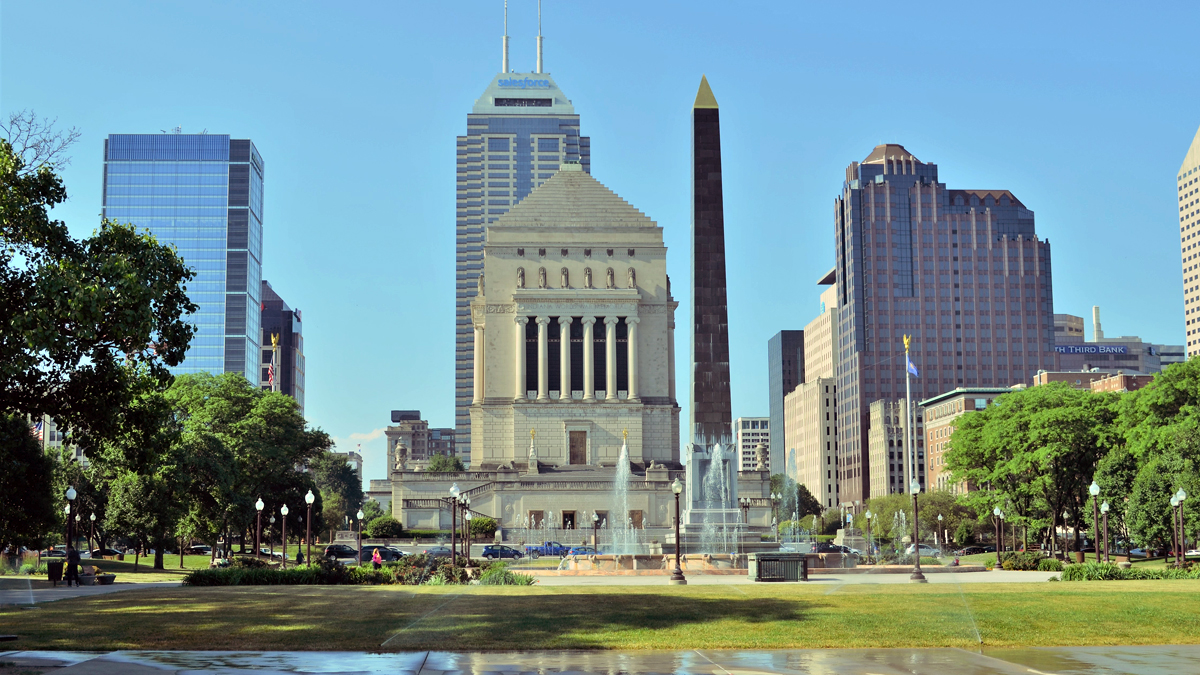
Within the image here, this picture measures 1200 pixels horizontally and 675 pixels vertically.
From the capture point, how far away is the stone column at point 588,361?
122438 millimetres

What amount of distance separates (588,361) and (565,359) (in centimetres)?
237

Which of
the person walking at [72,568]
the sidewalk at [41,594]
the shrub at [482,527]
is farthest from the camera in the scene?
the shrub at [482,527]

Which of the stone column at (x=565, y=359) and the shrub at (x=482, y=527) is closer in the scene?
the shrub at (x=482, y=527)

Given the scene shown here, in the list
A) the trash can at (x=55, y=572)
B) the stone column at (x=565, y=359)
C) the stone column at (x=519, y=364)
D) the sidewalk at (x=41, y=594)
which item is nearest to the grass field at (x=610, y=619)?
the sidewalk at (x=41, y=594)

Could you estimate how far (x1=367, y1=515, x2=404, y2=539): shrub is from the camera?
322ft

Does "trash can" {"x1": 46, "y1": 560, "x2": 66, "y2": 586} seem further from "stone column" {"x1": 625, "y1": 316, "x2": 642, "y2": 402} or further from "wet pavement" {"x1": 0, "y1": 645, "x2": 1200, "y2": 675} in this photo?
"stone column" {"x1": 625, "y1": 316, "x2": 642, "y2": 402}

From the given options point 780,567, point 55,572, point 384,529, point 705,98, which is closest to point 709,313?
point 705,98

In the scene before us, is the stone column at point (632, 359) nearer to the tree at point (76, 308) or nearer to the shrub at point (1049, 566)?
the shrub at point (1049, 566)

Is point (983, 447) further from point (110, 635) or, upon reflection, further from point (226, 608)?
point (110, 635)

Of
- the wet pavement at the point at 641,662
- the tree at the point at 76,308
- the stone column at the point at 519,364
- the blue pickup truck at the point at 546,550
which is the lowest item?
the blue pickup truck at the point at 546,550

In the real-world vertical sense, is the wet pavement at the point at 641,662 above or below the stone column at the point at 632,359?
below

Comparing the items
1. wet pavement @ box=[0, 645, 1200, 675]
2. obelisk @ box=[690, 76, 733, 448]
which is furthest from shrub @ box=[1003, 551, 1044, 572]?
wet pavement @ box=[0, 645, 1200, 675]

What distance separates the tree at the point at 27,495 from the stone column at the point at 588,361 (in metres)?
69.3

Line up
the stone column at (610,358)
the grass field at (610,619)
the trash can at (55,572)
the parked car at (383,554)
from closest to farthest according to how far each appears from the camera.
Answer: the grass field at (610,619) < the trash can at (55,572) < the parked car at (383,554) < the stone column at (610,358)
